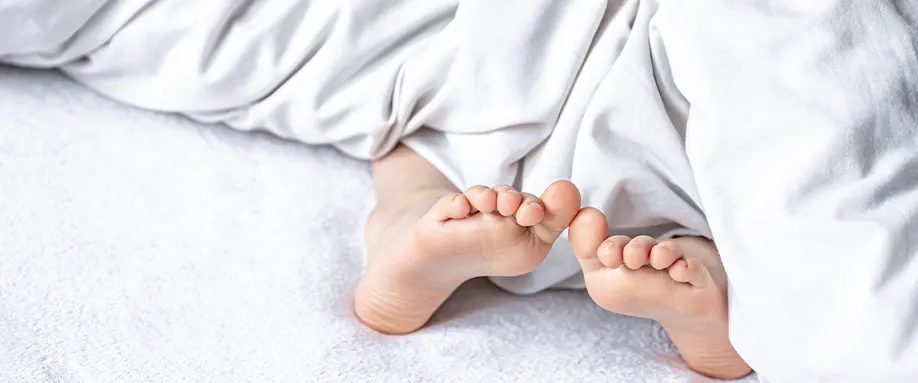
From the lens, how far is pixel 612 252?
0.67 meters

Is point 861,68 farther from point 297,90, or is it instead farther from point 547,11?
point 297,90

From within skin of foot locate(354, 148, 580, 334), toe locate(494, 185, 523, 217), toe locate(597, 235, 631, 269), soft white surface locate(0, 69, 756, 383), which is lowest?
soft white surface locate(0, 69, 756, 383)

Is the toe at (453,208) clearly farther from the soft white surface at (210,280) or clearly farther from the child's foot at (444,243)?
the soft white surface at (210,280)

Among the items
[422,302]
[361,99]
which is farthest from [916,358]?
[361,99]

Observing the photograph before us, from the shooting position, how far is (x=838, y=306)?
65cm

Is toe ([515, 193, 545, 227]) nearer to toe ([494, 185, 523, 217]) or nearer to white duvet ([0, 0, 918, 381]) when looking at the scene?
toe ([494, 185, 523, 217])

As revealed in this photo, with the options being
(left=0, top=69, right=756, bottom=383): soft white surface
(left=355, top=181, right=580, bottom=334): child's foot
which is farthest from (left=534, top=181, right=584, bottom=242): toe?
(left=0, top=69, right=756, bottom=383): soft white surface

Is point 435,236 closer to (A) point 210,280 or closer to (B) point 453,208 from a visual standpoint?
(B) point 453,208

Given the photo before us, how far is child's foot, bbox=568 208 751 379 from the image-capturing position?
0.68 metres

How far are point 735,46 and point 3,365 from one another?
0.59m

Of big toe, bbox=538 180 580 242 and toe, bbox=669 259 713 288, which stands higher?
big toe, bbox=538 180 580 242

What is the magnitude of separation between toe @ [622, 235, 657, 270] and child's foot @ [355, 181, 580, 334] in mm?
46

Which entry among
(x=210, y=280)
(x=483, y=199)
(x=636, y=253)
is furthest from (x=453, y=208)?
(x=210, y=280)

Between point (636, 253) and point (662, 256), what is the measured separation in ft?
0.06
